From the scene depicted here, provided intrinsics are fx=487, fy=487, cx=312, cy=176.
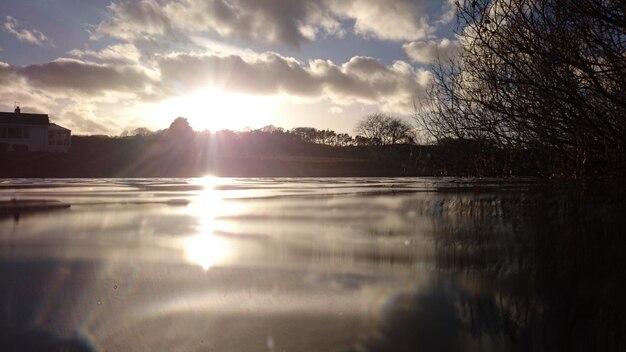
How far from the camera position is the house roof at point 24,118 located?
51156 mm

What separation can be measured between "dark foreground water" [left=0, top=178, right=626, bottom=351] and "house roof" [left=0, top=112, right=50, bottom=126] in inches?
1962

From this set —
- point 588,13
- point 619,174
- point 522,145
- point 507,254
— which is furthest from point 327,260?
point 619,174

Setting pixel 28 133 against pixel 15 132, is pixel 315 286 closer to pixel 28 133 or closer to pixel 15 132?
pixel 28 133

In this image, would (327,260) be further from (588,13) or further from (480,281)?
(588,13)

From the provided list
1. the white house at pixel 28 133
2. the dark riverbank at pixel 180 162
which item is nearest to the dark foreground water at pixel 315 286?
the dark riverbank at pixel 180 162

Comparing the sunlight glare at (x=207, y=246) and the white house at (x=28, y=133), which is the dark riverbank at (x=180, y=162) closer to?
the white house at (x=28, y=133)

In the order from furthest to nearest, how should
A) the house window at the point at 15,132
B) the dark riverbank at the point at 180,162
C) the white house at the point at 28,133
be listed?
1. the house window at the point at 15,132
2. the white house at the point at 28,133
3. the dark riverbank at the point at 180,162

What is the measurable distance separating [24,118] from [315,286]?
2255 inches

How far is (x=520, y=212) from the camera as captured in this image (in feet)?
32.4

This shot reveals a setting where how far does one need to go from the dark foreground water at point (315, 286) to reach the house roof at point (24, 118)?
4984 centimetres

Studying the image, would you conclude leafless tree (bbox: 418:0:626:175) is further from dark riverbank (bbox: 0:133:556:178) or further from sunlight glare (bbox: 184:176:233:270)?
dark riverbank (bbox: 0:133:556:178)

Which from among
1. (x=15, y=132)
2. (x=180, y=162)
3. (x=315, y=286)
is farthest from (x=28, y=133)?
(x=315, y=286)

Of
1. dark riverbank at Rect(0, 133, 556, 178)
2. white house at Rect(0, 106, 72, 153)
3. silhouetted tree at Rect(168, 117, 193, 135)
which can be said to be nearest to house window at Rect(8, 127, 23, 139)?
white house at Rect(0, 106, 72, 153)

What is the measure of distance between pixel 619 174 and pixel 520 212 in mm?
3112
